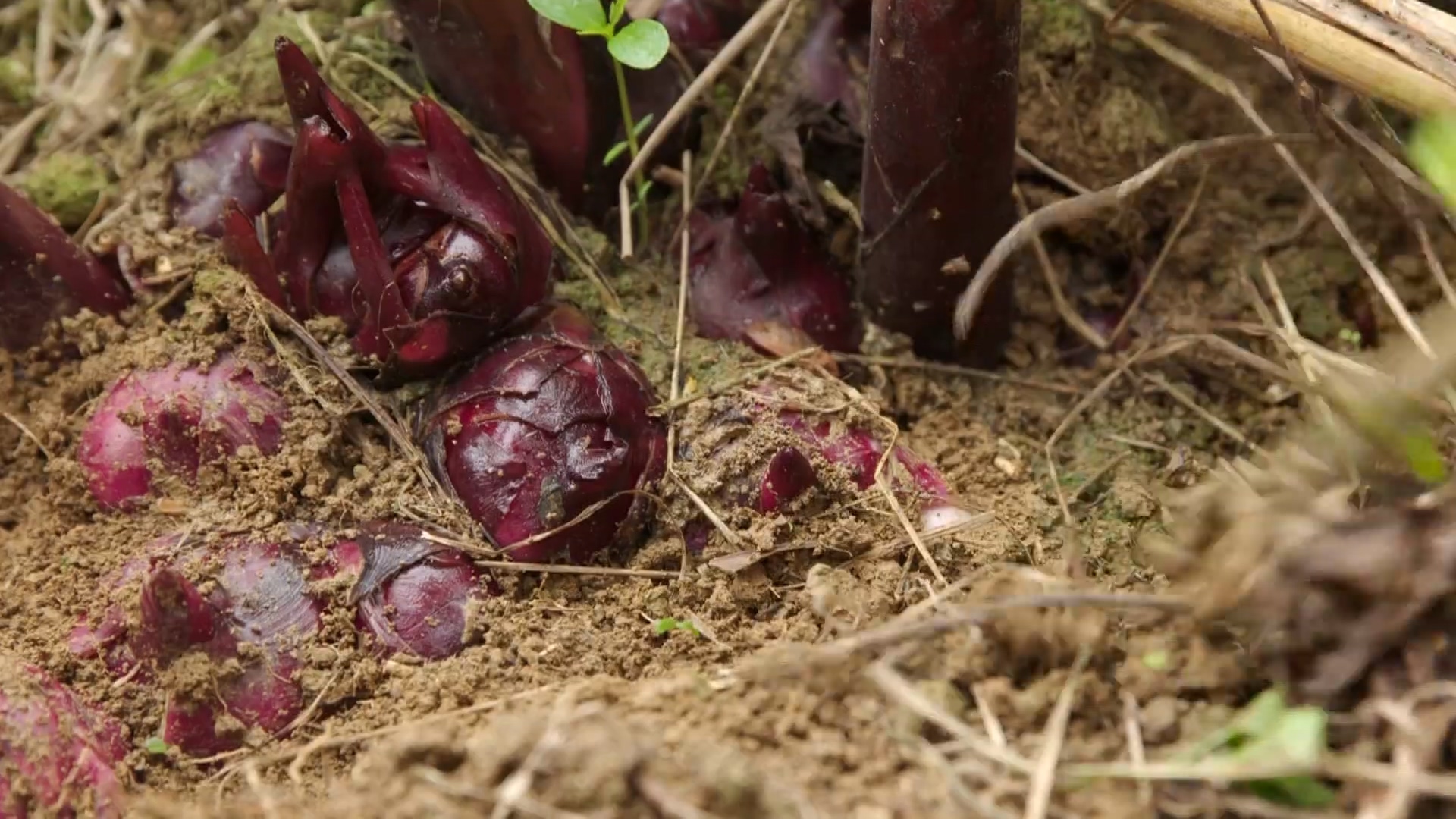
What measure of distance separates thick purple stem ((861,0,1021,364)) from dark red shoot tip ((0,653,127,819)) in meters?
1.13

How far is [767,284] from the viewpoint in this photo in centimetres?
177

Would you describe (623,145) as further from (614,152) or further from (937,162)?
(937,162)

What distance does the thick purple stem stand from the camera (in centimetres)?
147

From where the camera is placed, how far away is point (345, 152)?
1479mm

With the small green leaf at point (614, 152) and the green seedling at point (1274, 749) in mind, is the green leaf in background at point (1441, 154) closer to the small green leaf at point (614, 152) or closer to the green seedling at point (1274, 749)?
the green seedling at point (1274, 749)

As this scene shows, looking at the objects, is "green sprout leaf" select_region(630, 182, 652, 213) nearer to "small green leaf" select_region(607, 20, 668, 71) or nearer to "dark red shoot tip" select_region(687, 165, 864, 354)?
"dark red shoot tip" select_region(687, 165, 864, 354)

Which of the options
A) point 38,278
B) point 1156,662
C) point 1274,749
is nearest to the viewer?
point 1274,749

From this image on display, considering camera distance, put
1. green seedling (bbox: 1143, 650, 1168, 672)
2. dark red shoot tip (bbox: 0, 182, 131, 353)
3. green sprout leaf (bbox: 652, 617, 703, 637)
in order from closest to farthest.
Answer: green seedling (bbox: 1143, 650, 1168, 672) < green sprout leaf (bbox: 652, 617, 703, 637) < dark red shoot tip (bbox: 0, 182, 131, 353)

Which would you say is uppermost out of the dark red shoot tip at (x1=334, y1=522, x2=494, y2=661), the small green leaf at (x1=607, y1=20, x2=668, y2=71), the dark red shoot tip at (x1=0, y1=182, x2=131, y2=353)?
the small green leaf at (x1=607, y1=20, x2=668, y2=71)

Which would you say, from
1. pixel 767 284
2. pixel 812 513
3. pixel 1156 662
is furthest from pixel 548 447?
pixel 1156 662

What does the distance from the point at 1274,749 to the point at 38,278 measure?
1583mm

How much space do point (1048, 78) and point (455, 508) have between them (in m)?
1.09

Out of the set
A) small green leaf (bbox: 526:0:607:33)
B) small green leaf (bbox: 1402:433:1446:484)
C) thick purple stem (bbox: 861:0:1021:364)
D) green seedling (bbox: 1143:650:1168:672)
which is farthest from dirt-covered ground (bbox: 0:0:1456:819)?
small green leaf (bbox: 526:0:607:33)

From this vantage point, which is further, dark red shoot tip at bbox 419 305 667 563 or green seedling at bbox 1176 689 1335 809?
dark red shoot tip at bbox 419 305 667 563
